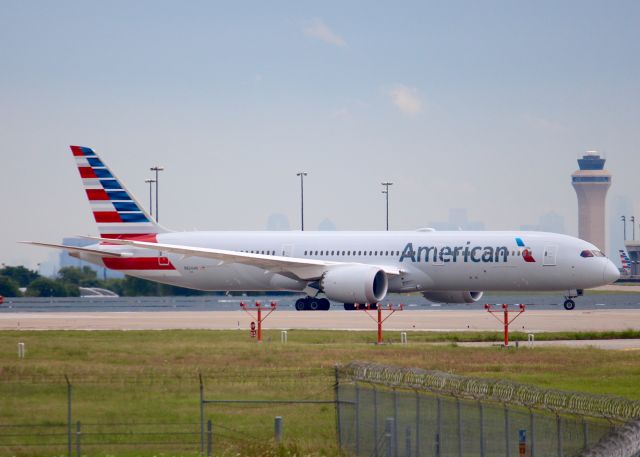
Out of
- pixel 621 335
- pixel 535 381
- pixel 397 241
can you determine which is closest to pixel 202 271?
pixel 397 241

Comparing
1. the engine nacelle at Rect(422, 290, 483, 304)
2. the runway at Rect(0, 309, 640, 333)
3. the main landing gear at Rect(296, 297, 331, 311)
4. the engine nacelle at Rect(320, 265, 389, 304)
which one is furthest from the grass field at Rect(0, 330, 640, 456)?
the engine nacelle at Rect(422, 290, 483, 304)

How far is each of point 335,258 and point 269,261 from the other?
150 inches

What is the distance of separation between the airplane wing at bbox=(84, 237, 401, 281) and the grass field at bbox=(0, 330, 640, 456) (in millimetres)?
16842

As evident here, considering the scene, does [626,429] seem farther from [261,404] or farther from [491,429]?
[261,404]

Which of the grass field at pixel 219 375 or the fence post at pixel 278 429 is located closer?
the fence post at pixel 278 429

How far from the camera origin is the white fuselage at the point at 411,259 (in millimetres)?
55344

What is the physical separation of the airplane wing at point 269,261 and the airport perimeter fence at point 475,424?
131 ft

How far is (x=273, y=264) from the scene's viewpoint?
58062 millimetres

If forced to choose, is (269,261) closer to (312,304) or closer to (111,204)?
(312,304)

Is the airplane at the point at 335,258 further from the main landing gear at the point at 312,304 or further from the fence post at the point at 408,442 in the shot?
the fence post at the point at 408,442

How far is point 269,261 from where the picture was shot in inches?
2272

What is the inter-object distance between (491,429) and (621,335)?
25.7m

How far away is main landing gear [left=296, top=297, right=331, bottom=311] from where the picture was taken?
193 feet

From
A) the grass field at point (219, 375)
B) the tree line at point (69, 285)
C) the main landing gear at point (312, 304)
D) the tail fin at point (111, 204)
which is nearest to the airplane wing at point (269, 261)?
the main landing gear at point (312, 304)
